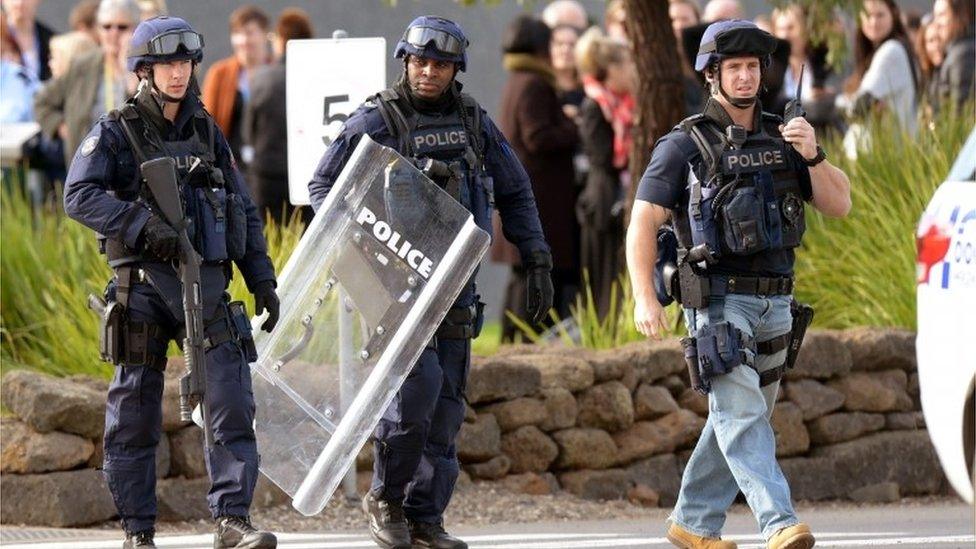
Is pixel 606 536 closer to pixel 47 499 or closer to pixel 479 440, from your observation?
pixel 479 440

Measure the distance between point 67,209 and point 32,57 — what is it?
6818 mm

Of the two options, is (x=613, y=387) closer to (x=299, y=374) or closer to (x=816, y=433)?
(x=816, y=433)

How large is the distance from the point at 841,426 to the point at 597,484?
1.34 metres

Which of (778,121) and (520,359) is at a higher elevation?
(778,121)

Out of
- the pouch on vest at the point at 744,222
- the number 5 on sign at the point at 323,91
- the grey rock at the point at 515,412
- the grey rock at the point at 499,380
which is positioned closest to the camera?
the pouch on vest at the point at 744,222

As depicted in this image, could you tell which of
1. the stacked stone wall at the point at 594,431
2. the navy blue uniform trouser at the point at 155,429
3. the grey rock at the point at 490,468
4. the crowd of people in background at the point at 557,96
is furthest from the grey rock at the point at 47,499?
the crowd of people in background at the point at 557,96

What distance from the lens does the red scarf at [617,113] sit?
13398 millimetres

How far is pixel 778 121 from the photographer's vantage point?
7.88 metres

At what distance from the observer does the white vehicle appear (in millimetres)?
6727

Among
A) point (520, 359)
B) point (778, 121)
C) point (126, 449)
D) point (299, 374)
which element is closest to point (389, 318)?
point (299, 374)

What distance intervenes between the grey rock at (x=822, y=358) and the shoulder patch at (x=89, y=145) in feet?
13.5

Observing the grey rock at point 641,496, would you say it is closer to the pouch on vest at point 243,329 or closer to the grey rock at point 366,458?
the grey rock at point 366,458

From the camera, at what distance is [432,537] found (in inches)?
331

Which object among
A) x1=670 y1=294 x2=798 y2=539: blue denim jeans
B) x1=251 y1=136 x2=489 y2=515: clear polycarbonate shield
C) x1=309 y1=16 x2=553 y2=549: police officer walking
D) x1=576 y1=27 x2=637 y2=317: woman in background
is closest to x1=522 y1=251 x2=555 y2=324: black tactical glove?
x1=309 y1=16 x2=553 y2=549: police officer walking
